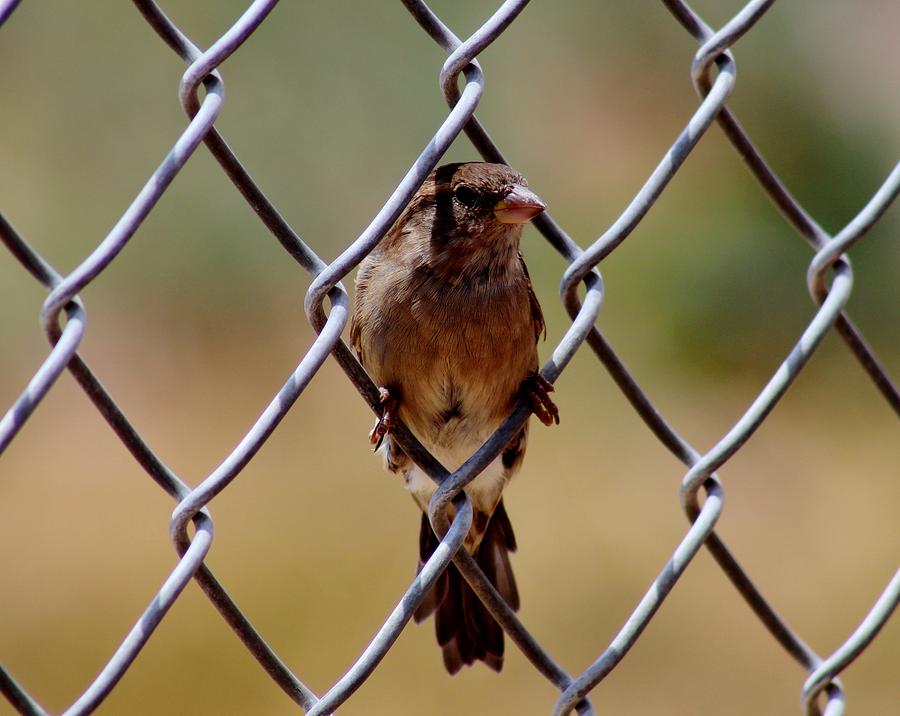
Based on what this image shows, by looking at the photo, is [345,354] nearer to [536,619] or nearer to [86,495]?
[536,619]

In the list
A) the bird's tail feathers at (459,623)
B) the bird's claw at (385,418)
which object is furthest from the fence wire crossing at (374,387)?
the bird's tail feathers at (459,623)

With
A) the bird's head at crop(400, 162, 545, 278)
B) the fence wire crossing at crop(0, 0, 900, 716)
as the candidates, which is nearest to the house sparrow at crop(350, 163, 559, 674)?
the bird's head at crop(400, 162, 545, 278)

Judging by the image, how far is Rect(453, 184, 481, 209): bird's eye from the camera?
8.01 ft

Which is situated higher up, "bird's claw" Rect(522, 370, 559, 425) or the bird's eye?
the bird's eye

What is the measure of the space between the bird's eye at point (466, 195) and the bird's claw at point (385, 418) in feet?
1.48

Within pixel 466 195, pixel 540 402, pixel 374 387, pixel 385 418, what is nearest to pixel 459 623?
pixel 540 402

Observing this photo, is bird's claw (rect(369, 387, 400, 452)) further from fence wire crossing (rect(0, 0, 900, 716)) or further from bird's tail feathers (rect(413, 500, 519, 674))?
bird's tail feathers (rect(413, 500, 519, 674))

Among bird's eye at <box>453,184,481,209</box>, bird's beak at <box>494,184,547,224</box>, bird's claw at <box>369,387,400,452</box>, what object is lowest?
bird's claw at <box>369,387,400,452</box>

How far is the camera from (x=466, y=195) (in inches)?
97.1

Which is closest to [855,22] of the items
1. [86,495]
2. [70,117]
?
[70,117]

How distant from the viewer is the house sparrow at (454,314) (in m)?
2.37

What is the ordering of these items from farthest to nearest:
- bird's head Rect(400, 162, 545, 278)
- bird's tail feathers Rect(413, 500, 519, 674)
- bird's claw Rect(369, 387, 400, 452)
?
bird's tail feathers Rect(413, 500, 519, 674) < bird's head Rect(400, 162, 545, 278) < bird's claw Rect(369, 387, 400, 452)

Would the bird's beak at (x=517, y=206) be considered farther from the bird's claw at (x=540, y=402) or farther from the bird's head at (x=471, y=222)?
the bird's claw at (x=540, y=402)

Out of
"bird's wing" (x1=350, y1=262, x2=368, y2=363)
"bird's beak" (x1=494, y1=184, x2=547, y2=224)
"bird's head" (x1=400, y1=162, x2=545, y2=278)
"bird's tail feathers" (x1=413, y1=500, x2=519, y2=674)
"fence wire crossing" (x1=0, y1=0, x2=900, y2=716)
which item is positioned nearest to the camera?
"fence wire crossing" (x1=0, y1=0, x2=900, y2=716)
